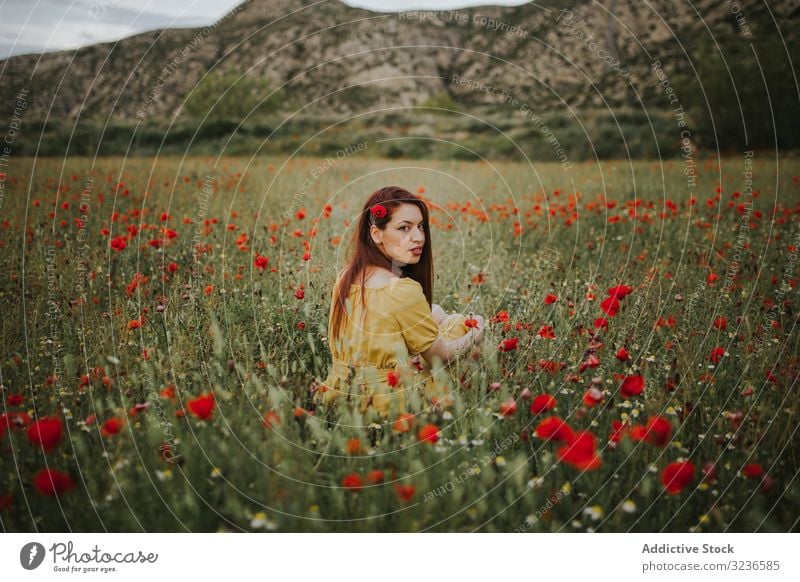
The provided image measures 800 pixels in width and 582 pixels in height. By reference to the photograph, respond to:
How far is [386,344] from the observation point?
2.46 m

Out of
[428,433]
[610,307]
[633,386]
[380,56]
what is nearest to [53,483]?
[428,433]

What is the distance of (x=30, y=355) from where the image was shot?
Result: 9.18 ft

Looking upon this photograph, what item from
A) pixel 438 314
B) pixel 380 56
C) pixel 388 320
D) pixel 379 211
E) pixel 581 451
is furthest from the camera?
pixel 380 56

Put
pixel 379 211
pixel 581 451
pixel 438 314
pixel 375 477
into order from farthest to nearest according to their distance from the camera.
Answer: pixel 438 314, pixel 379 211, pixel 375 477, pixel 581 451

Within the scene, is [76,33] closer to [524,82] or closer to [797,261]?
[797,261]

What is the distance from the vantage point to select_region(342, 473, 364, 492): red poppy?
78.5 inches

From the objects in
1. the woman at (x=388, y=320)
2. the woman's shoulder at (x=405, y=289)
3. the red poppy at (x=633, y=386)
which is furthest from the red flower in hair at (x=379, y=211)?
the red poppy at (x=633, y=386)

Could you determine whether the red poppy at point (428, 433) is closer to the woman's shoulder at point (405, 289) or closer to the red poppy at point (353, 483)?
the red poppy at point (353, 483)

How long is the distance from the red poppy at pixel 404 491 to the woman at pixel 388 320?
0.35 meters

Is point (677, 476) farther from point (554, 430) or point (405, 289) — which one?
point (405, 289)

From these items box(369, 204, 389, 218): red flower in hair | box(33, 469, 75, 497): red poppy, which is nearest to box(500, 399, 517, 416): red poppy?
box(369, 204, 389, 218): red flower in hair

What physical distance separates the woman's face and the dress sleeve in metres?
0.22

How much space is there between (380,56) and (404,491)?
5709mm

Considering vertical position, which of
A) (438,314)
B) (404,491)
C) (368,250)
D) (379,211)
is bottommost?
(404,491)
